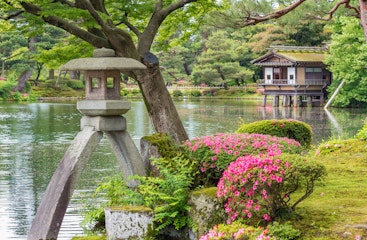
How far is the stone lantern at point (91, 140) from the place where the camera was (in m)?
8.06

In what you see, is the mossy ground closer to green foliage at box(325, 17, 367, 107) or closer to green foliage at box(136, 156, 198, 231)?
green foliage at box(136, 156, 198, 231)

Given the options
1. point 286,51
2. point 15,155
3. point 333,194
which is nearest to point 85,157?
point 333,194

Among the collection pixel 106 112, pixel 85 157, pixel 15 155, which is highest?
pixel 106 112

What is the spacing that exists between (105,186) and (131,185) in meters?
0.40

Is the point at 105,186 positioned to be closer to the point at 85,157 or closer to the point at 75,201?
the point at 85,157

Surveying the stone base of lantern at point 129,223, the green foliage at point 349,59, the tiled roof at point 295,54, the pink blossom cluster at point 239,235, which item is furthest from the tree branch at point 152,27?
the tiled roof at point 295,54

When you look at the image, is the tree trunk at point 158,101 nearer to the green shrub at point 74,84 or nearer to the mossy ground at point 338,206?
the mossy ground at point 338,206

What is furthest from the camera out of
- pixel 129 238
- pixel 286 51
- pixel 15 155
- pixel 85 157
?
pixel 286 51

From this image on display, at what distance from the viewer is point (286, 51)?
49.2m

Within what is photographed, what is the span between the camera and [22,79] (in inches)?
2153

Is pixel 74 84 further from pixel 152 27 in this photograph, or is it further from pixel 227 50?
pixel 152 27

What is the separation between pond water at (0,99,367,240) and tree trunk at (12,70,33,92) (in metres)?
13.1

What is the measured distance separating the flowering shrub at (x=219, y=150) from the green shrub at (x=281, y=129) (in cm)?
452

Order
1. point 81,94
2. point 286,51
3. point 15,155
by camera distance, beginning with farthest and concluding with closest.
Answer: point 81,94 → point 286,51 → point 15,155
